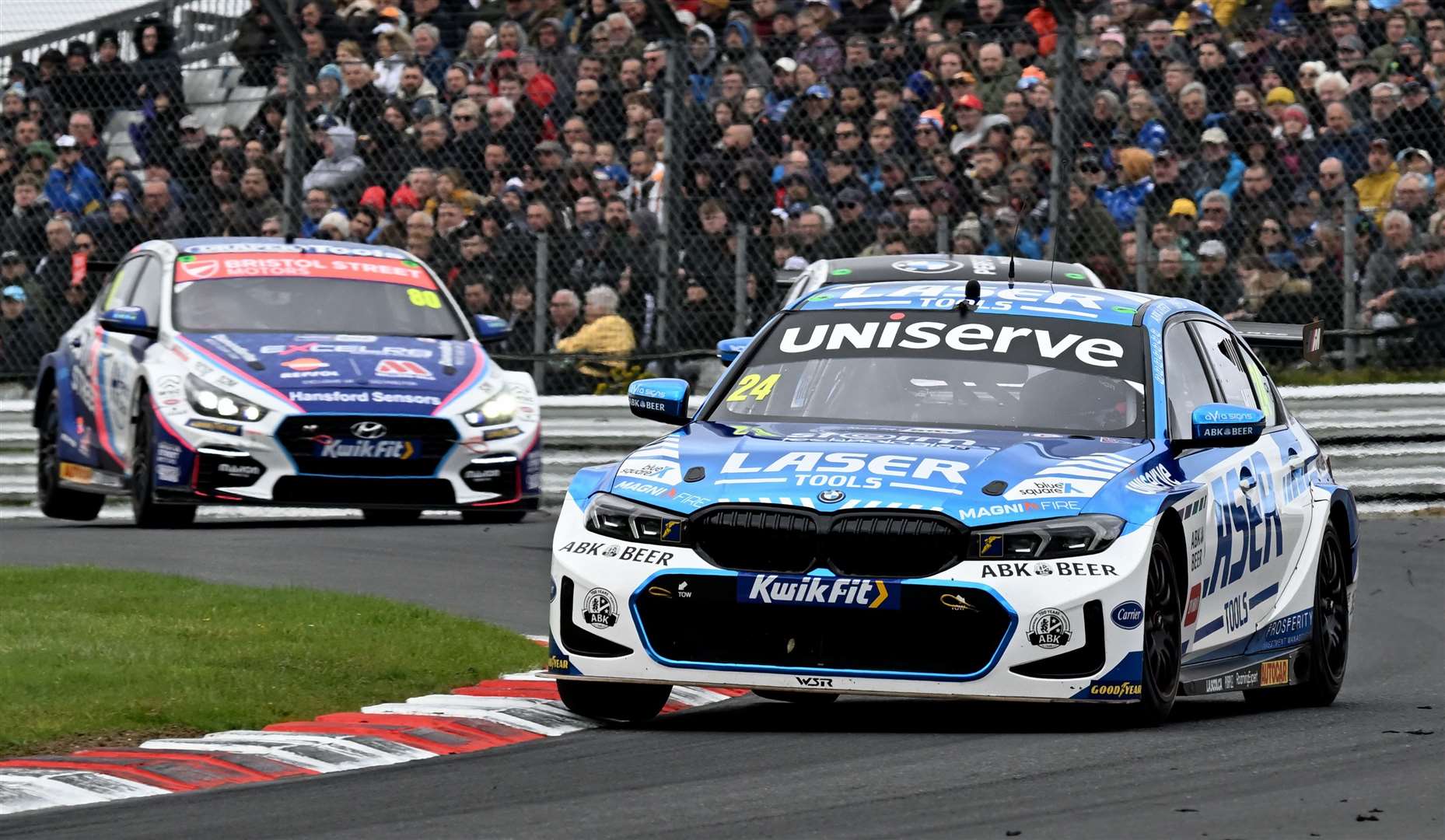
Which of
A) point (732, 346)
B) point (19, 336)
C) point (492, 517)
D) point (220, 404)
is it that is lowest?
point (492, 517)

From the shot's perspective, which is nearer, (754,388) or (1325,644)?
(754,388)

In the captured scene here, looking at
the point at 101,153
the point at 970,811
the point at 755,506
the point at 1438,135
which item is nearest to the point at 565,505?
the point at 755,506

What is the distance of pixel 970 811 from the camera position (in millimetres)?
5605

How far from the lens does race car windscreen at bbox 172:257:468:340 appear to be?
14.6m

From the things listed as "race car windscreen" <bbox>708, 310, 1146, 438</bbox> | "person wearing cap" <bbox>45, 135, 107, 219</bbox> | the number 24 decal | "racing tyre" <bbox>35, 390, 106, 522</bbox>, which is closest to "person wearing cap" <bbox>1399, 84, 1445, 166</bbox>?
"race car windscreen" <bbox>708, 310, 1146, 438</bbox>

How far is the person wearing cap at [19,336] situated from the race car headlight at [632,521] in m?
11.2

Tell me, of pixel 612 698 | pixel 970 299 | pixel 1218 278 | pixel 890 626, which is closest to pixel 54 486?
pixel 1218 278

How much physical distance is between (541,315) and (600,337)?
40 centimetres

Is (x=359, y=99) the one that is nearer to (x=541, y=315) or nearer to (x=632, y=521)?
(x=541, y=315)

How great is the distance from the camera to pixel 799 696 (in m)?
7.51

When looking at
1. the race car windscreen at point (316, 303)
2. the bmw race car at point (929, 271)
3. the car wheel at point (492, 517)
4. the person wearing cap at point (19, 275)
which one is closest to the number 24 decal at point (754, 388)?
the bmw race car at point (929, 271)

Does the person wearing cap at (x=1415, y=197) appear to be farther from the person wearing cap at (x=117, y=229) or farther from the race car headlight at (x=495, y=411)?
the person wearing cap at (x=117, y=229)

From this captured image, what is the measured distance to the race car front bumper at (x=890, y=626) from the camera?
679cm

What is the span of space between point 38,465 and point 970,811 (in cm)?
1163
